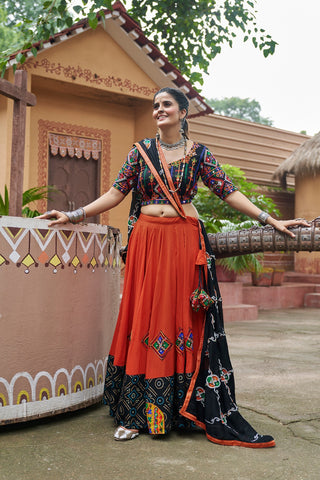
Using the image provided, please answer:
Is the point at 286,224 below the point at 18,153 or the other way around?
below

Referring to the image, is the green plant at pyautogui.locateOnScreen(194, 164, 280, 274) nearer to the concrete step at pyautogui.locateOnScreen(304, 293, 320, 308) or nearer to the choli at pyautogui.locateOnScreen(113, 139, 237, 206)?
the concrete step at pyautogui.locateOnScreen(304, 293, 320, 308)

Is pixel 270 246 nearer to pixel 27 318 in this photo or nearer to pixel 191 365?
pixel 191 365

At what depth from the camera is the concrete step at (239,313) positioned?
7.24 metres

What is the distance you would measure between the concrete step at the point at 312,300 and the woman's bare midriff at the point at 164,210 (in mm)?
7622

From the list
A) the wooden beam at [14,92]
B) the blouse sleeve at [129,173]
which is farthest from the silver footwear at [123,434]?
the wooden beam at [14,92]

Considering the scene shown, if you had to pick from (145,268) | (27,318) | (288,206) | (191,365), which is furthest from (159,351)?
(288,206)

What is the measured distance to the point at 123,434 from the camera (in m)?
2.34

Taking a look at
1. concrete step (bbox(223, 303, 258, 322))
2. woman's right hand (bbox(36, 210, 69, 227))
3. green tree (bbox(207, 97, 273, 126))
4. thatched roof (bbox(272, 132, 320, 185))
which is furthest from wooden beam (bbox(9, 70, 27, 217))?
green tree (bbox(207, 97, 273, 126))

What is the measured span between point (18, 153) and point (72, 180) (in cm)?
524

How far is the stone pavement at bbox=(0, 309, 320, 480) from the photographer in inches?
76.8

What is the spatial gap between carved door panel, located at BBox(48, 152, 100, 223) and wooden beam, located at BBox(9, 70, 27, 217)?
4960mm

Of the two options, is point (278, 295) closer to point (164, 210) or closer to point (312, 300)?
point (312, 300)

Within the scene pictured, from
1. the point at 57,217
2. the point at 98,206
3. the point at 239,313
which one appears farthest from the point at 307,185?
the point at 57,217

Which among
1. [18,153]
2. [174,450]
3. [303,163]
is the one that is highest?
[303,163]
